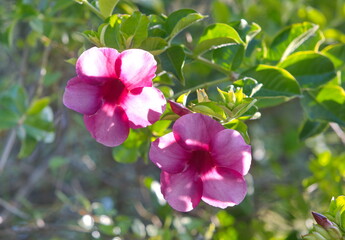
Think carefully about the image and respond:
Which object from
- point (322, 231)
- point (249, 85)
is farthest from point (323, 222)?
point (249, 85)

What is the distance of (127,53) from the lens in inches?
35.9

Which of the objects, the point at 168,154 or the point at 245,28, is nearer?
the point at 168,154

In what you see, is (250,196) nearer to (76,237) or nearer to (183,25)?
(183,25)

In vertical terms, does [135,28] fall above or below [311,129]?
above

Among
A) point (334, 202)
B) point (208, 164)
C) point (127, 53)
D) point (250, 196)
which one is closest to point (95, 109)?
point (127, 53)

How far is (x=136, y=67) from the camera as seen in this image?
3.03ft

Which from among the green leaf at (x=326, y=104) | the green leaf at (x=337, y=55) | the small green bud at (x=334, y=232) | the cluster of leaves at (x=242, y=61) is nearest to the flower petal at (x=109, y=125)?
the cluster of leaves at (x=242, y=61)

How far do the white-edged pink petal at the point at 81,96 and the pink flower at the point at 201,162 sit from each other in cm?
14

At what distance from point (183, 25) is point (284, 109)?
198 cm

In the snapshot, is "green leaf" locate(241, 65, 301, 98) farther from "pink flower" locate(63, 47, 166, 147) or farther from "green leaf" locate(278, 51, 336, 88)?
"pink flower" locate(63, 47, 166, 147)

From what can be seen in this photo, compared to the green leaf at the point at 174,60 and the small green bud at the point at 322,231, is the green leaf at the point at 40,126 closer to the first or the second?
the green leaf at the point at 174,60

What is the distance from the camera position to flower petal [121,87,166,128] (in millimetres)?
944

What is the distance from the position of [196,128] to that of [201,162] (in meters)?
0.10

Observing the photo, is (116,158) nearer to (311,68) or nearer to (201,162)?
(201,162)
